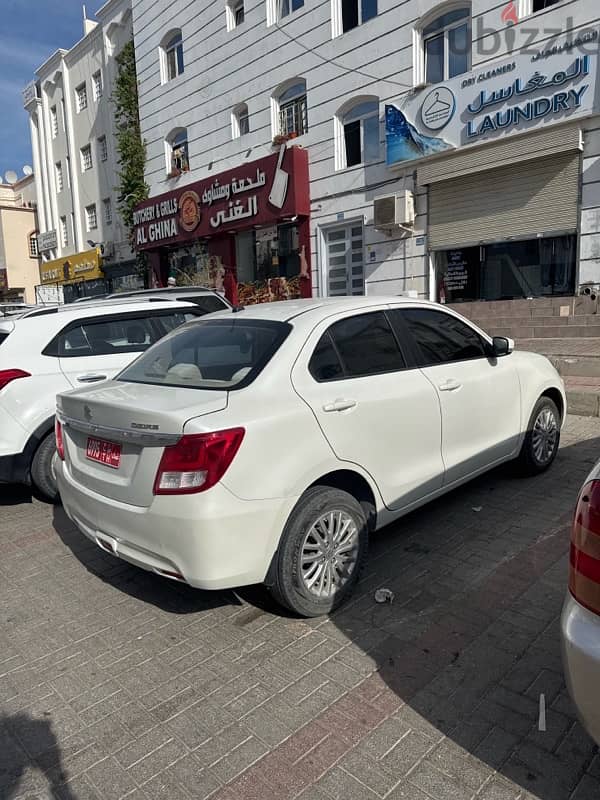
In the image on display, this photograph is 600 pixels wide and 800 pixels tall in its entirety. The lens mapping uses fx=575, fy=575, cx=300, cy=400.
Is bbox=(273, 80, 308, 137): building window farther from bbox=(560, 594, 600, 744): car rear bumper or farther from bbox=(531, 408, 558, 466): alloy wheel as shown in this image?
bbox=(560, 594, 600, 744): car rear bumper

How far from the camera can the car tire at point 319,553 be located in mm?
2986

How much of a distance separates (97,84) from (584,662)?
31060 mm

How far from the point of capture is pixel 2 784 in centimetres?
220

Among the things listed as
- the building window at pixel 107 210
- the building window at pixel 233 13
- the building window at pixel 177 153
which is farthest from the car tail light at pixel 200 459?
the building window at pixel 107 210

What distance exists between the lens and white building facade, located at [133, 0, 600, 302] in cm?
1095

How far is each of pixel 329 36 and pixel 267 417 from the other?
1496cm

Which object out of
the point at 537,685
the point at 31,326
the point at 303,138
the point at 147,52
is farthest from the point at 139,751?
the point at 147,52

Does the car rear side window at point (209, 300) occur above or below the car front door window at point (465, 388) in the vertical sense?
above

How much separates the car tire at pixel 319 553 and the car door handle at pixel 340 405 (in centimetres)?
44

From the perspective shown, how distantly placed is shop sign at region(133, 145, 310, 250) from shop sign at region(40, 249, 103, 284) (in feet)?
A: 19.3

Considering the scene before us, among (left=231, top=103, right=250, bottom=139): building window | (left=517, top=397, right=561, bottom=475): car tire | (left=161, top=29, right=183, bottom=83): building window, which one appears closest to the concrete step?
(left=517, top=397, right=561, bottom=475): car tire

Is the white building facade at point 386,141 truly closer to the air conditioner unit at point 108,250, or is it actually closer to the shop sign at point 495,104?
the shop sign at point 495,104

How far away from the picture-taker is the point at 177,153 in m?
19.9

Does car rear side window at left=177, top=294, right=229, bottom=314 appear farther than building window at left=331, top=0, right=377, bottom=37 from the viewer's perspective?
No
